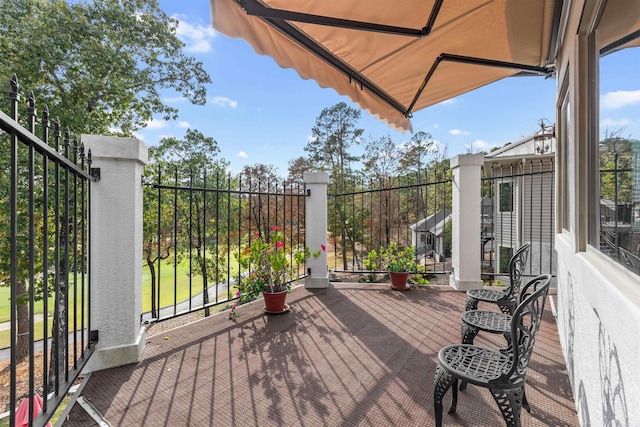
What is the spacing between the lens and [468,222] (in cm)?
457

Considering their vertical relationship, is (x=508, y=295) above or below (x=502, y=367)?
above

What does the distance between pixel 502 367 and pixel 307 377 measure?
1.38 m

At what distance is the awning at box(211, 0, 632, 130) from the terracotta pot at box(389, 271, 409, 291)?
2.57 meters

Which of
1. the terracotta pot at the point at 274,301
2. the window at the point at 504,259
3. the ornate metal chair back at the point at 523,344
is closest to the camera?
the ornate metal chair back at the point at 523,344

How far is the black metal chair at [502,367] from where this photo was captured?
1.49 meters

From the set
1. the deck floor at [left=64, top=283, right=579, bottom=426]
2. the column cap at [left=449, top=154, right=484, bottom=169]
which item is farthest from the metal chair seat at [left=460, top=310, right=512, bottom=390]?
the column cap at [left=449, top=154, right=484, bottom=169]

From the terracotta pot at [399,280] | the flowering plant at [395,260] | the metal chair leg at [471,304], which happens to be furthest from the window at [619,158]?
the flowering plant at [395,260]

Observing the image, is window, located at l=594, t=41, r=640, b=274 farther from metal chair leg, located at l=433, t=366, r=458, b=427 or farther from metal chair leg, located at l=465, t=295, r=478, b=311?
metal chair leg, located at l=465, t=295, r=478, b=311

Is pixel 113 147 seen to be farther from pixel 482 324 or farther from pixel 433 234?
pixel 433 234

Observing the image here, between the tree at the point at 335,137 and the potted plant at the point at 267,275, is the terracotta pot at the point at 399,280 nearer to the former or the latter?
the potted plant at the point at 267,275

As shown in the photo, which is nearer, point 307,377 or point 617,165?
point 617,165

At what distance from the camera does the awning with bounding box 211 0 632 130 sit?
6.31 ft

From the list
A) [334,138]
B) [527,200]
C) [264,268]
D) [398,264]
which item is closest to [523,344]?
[264,268]

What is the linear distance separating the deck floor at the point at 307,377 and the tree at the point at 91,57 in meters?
6.59
